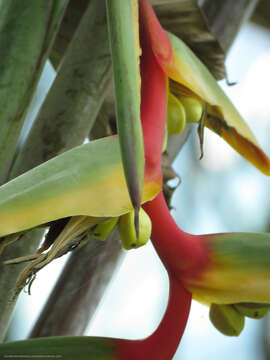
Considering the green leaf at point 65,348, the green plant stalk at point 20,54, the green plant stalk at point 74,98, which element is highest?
the green plant stalk at point 20,54

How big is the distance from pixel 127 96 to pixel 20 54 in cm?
13

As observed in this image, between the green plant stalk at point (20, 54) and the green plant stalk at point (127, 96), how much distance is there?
0.09m

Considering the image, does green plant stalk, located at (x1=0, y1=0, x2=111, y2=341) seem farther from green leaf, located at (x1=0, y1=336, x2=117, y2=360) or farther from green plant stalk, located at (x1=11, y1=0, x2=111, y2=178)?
green leaf, located at (x1=0, y1=336, x2=117, y2=360)

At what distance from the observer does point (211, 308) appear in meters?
0.36

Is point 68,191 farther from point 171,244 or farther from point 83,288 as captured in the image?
point 83,288

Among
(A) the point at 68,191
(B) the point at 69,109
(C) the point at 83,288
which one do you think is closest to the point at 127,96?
(A) the point at 68,191

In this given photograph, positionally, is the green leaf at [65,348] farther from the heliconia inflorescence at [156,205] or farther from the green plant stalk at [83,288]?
the green plant stalk at [83,288]

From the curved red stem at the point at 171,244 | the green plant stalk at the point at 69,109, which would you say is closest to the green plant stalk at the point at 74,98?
the green plant stalk at the point at 69,109

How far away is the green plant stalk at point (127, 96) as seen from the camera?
0.24 m

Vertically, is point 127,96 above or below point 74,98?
above

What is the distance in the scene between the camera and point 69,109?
435 mm

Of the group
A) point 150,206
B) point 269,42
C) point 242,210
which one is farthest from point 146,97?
point 242,210

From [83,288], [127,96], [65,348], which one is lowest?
[83,288]

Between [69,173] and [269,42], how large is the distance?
5.09 ft
